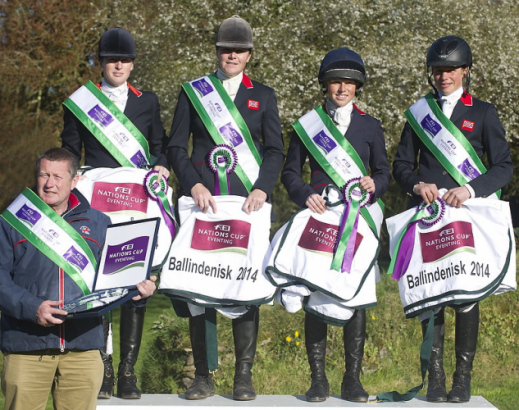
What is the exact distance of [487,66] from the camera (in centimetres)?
1316

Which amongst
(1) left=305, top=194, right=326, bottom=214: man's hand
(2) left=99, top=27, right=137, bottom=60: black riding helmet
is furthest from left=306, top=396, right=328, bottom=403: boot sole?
(2) left=99, top=27, right=137, bottom=60: black riding helmet

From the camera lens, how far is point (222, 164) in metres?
4.70

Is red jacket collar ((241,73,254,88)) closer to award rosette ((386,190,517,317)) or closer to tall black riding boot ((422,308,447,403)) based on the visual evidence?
award rosette ((386,190,517,317))

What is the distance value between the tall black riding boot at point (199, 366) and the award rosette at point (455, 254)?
1.25 metres

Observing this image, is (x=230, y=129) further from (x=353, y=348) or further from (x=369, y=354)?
(x=369, y=354)

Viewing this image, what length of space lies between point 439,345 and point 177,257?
5.48 ft

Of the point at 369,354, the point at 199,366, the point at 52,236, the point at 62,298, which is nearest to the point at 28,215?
the point at 52,236

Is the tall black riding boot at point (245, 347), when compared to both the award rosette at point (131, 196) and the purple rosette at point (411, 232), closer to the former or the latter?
the award rosette at point (131, 196)

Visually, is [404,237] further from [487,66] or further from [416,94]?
[487,66]

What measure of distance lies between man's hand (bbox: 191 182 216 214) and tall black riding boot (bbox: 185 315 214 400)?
2.26 ft

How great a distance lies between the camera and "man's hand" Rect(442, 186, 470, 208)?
4652 mm

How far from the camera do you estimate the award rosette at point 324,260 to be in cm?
453

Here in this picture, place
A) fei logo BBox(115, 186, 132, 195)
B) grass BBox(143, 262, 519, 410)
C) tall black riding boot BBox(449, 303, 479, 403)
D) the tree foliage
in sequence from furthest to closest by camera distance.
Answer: the tree foliage < grass BBox(143, 262, 519, 410) < tall black riding boot BBox(449, 303, 479, 403) < fei logo BBox(115, 186, 132, 195)

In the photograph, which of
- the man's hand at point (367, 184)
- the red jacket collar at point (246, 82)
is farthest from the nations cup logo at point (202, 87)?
the man's hand at point (367, 184)
